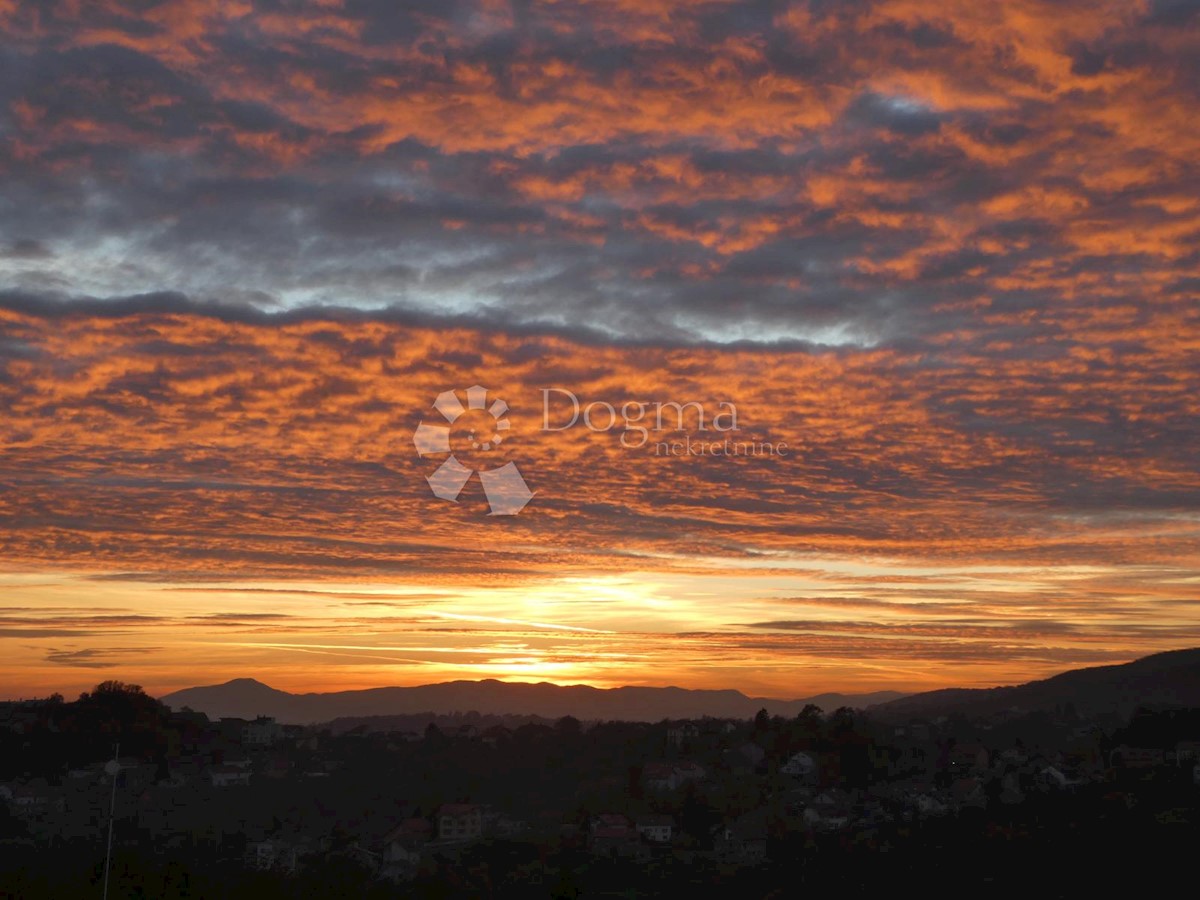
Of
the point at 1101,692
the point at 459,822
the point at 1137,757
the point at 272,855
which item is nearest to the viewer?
the point at 272,855

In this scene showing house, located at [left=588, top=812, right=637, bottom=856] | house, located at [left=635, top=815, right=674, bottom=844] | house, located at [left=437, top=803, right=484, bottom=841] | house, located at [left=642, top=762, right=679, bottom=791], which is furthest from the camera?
house, located at [left=642, top=762, right=679, bottom=791]

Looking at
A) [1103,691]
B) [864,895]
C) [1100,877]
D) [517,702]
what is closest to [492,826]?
[864,895]

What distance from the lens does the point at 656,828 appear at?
72.2 meters

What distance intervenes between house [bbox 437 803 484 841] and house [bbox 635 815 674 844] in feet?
34.3

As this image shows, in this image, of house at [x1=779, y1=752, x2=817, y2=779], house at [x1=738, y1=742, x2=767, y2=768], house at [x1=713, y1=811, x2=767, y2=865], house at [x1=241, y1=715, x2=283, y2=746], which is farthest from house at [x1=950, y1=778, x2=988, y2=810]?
house at [x1=241, y1=715, x2=283, y2=746]

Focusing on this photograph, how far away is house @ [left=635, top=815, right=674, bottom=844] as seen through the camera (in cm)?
7112

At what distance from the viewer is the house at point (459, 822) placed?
239 ft

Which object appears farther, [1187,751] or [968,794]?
[1187,751]

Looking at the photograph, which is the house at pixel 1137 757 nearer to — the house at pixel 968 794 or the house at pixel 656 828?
the house at pixel 968 794

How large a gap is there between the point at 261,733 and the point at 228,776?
2176cm

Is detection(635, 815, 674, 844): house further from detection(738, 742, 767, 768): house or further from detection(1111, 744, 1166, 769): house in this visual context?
detection(1111, 744, 1166, 769): house

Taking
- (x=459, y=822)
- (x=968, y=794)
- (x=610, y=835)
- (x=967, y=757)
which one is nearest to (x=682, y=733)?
(x=967, y=757)

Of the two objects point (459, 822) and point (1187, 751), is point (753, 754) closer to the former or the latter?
point (459, 822)

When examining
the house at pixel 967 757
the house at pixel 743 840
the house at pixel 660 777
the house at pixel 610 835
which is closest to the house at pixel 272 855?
the house at pixel 610 835
